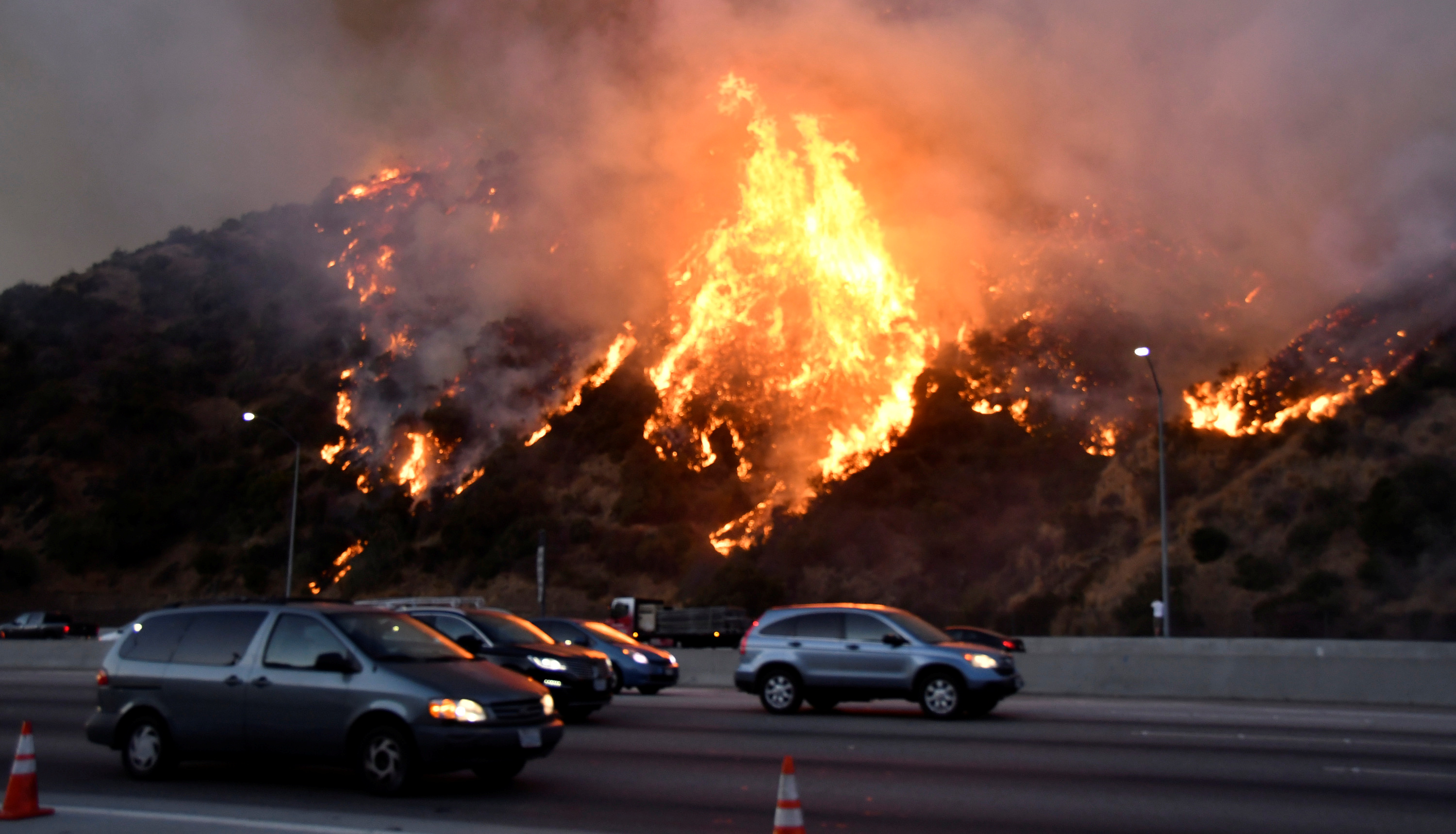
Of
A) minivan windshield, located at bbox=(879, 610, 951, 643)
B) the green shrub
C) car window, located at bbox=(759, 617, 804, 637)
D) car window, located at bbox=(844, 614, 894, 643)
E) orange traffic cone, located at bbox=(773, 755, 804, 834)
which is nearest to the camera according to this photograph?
orange traffic cone, located at bbox=(773, 755, 804, 834)

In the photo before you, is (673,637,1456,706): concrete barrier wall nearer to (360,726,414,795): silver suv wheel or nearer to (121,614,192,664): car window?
(121,614,192,664): car window

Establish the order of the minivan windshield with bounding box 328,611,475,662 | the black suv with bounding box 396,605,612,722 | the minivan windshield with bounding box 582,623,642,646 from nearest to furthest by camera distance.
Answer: the minivan windshield with bounding box 328,611,475,662 → the black suv with bounding box 396,605,612,722 → the minivan windshield with bounding box 582,623,642,646

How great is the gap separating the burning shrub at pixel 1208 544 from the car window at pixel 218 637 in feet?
146

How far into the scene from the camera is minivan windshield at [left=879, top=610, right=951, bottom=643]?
1630 cm

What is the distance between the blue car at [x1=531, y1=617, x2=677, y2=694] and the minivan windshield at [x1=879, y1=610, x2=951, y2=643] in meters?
4.50

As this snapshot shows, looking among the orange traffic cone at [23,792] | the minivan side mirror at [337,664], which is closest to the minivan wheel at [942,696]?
the minivan side mirror at [337,664]

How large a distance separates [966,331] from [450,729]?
63.3 m

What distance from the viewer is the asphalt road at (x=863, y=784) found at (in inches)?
325

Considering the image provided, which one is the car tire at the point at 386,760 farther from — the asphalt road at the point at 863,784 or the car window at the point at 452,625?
the car window at the point at 452,625

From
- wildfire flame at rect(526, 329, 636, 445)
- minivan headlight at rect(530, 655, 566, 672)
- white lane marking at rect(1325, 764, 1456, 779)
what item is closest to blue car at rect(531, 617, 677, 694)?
minivan headlight at rect(530, 655, 566, 672)

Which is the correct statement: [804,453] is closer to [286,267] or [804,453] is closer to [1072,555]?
[1072,555]

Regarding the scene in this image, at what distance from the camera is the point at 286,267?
9881cm

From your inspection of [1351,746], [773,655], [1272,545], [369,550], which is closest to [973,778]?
[1351,746]

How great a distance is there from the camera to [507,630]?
15859mm
